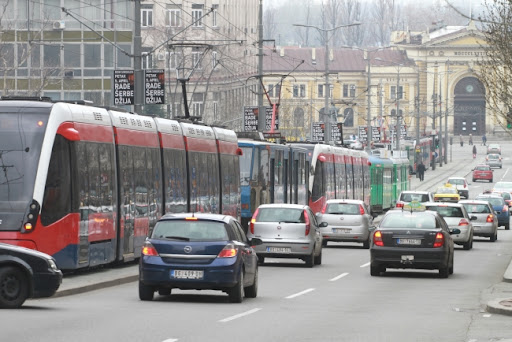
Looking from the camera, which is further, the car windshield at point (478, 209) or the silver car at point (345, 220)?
the car windshield at point (478, 209)

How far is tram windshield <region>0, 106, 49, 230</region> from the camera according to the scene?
22.7 metres

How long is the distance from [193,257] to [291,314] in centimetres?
211

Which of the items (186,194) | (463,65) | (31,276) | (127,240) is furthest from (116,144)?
(463,65)

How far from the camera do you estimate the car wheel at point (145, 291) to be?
2026 cm

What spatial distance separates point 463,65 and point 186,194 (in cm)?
15663

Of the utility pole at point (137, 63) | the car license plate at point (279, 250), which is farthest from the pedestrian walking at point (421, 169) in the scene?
the car license plate at point (279, 250)

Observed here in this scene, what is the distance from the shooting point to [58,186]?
23469mm

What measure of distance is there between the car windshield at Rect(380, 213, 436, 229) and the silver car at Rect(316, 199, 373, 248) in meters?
12.5

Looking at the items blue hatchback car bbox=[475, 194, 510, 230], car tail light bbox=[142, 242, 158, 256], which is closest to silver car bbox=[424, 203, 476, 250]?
blue hatchback car bbox=[475, 194, 510, 230]

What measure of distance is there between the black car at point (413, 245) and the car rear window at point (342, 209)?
42.9ft

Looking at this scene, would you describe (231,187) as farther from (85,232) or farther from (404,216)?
(85,232)

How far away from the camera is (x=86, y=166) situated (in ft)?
81.6

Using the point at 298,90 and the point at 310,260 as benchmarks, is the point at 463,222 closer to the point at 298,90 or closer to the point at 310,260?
the point at 310,260

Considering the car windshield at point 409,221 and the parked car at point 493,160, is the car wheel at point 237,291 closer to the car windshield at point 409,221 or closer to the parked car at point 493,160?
the car windshield at point 409,221
